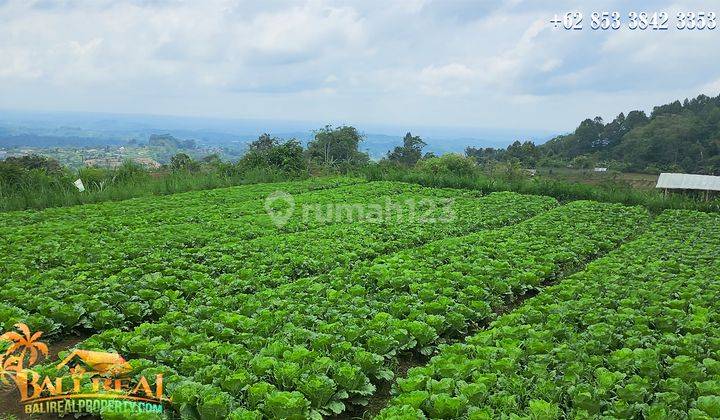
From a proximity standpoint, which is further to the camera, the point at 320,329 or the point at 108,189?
the point at 108,189

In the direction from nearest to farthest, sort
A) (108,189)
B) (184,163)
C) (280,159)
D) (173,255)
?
(173,255)
(108,189)
(280,159)
(184,163)

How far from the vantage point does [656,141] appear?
54906 mm

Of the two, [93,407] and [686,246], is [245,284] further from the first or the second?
[686,246]

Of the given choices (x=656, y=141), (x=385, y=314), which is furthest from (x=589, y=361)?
(x=656, y=141)

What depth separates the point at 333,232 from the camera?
1224 centimetres

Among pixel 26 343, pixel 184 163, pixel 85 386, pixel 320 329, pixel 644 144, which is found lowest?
pixel 26 343

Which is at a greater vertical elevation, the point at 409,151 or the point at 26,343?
the point at 409,151

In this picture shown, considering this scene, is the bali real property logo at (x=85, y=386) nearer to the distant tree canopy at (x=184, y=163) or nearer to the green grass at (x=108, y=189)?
the green grass at (x=108, y=189)

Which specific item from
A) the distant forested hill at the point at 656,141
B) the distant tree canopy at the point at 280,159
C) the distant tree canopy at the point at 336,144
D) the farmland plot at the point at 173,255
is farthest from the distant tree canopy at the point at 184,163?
the distant forested hill at the point at 656,141

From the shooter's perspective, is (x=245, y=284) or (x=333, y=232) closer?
(x=245, y=284)

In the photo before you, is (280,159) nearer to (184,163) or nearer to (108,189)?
(184,163)

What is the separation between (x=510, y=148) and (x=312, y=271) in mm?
61756

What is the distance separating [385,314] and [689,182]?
28.8 meters

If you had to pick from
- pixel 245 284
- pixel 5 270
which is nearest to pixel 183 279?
pixel 245 284
